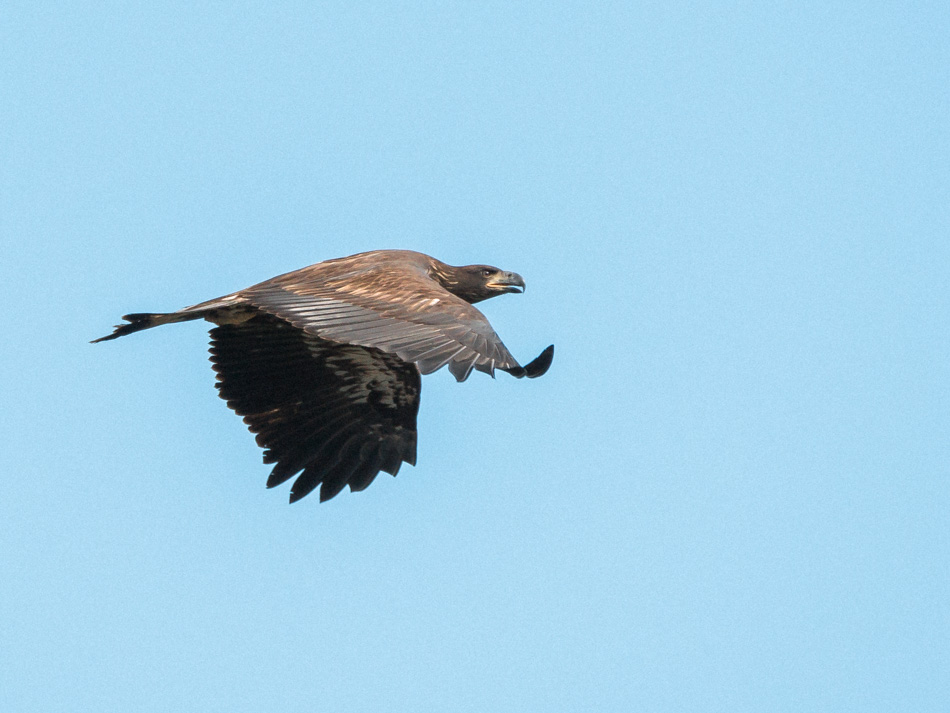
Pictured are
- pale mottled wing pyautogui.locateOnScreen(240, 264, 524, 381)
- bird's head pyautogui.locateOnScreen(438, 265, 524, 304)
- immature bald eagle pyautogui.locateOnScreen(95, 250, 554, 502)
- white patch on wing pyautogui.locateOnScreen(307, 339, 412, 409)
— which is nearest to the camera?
pale mottled wing pyautogui.locateOnScreen(240, 264, 524, 381)

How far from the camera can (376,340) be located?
861 centimetres

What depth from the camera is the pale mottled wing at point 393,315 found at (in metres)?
8.27

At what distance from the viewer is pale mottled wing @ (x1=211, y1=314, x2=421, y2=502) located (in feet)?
34.9

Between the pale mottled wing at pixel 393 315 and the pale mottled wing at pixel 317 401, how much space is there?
0.82 m

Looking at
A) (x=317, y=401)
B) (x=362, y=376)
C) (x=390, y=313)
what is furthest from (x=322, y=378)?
(x=390, y=313)

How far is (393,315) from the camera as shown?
29.7 feet

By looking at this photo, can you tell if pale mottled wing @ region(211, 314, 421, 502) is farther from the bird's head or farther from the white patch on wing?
the bird's head

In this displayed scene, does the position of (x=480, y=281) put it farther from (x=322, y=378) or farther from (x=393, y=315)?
(x=393, y=315)

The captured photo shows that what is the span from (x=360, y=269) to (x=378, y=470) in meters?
1.57

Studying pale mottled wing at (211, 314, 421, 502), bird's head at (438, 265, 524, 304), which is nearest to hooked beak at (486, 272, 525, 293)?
bird's head at (438, 265, 524, 304)

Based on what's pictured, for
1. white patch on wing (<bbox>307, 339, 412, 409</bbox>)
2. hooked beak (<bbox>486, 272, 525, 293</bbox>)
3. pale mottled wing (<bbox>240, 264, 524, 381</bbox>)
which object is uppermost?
hooked beak (<bbox>486, 272, 525, 293</bbox>)

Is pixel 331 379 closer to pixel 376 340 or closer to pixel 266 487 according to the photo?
pixel 266 487

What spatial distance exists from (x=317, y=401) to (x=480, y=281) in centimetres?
161

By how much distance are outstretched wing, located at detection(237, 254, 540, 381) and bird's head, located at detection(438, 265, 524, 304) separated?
1.00 metres
